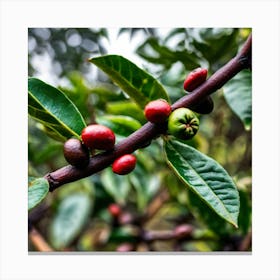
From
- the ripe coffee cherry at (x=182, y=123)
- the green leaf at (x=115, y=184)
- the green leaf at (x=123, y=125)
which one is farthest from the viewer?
the green leaf at (x=115, y=184)

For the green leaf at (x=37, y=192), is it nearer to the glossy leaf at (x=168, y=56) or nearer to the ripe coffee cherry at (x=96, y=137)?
the ripe coffee cherry at (x=96, y=137)

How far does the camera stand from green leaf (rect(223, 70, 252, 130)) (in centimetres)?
133

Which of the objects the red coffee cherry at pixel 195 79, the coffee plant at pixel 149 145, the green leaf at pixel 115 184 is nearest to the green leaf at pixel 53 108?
the coffee plant at pixel 149 145

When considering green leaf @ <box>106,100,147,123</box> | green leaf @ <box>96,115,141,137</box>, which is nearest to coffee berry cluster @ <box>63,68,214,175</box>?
green leaf @ <box>96,115,141,137</box>

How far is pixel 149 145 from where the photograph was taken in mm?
1097

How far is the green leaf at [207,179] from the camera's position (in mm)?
982

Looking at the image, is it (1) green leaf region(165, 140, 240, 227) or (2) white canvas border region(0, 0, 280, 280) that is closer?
(1) green leaf region(165, 140, 240, 227)

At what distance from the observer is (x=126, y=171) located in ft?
3.10

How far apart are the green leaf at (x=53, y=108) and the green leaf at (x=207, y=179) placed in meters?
0.19

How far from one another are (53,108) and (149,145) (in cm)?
23

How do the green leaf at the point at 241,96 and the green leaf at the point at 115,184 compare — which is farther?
the green leaf at the point at 115,184

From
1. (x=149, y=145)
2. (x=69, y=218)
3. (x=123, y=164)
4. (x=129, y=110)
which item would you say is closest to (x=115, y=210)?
(x=69, y=218)

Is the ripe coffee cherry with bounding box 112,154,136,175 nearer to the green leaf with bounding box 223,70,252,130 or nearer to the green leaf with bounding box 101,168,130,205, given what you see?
the green leaf with bounding box 223,70,252,130
